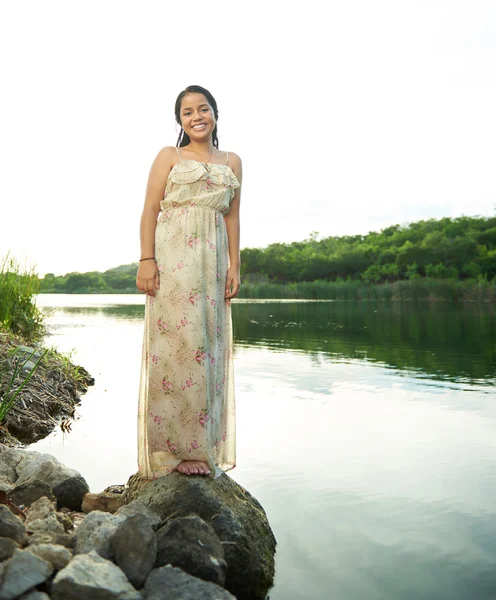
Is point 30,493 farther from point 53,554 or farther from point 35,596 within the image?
point 35,596

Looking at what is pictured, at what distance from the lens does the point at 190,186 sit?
3.04 metres

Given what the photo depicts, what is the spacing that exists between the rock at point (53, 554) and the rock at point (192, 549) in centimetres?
35

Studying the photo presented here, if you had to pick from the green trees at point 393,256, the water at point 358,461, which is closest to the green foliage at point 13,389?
the water at point 358,461

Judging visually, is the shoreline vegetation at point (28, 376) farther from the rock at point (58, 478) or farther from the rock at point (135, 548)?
the rock at point (135, 548)

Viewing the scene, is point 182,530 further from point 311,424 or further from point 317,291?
point 317,291

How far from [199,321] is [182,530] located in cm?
95

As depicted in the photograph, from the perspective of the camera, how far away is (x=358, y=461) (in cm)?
441

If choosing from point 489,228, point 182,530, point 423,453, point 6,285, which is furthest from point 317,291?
point 182,530

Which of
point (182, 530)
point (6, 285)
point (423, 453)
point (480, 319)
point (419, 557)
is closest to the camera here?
point (182, 530)

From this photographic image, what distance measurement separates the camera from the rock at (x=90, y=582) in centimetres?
Result: 197

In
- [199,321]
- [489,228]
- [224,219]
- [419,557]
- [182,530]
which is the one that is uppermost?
[489,228]

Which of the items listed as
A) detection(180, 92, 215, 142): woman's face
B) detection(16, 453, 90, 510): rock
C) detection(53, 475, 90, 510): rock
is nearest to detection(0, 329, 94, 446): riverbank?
detection(16, 453, 90, 510): rock

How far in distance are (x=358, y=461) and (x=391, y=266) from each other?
4745cm

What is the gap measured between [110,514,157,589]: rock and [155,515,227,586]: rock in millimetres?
76
